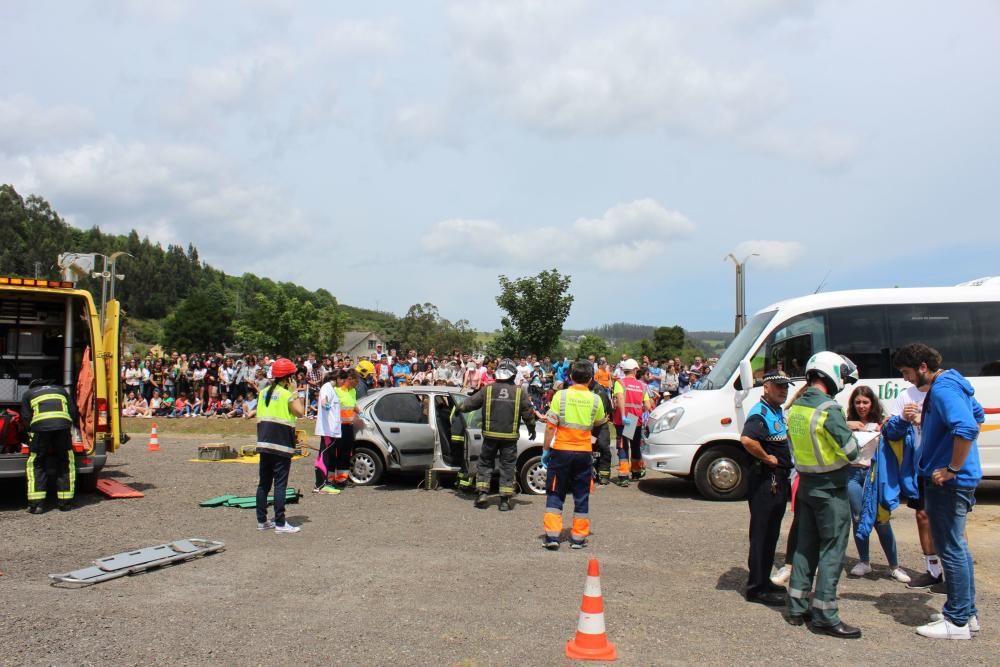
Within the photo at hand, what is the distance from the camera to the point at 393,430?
34.6 feet

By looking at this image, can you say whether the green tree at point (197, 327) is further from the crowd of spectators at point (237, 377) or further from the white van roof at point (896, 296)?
the white van roof at point (896, 296)

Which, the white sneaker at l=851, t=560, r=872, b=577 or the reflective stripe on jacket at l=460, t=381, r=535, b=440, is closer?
the white sneaker at l=851, t=560, r=872, b=577

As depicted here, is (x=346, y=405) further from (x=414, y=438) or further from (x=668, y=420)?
(x=668, y=420)

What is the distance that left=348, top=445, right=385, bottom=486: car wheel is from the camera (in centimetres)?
1069

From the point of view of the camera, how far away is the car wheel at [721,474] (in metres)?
10.1

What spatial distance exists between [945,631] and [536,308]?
26986 millimetres

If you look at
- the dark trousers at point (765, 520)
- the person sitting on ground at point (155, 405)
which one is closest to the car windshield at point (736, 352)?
the dark trousers at point (765, 520)

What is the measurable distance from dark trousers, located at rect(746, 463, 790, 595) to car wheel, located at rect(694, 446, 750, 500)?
14.7ft

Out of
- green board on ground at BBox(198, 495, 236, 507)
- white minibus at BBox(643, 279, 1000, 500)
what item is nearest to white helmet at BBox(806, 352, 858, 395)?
white minibus at BBox(643, 279, 1000, 500)

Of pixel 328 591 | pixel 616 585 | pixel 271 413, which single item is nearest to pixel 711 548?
pixel 616 585

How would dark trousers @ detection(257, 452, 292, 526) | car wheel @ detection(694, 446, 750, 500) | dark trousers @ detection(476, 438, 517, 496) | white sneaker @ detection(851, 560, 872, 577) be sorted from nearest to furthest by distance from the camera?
white sneaker @ detection(851, 560, 872, 577), dark trousers @ detection(257, 452, 292, 526), dark trousers @ detection(476, 438, 517, 496), car wheel @ detection(694, 446, 750, 500)

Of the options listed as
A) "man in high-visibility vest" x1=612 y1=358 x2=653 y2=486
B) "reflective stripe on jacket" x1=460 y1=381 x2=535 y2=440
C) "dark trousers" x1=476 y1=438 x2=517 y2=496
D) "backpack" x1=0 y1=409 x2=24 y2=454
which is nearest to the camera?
"reflective stripe on jacket" x1=460 y1=381 x2=535 y2=440

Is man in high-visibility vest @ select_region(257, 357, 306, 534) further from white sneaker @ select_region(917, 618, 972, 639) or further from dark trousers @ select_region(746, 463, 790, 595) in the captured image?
white sneaker @ select_region(917, 618, 972, 639)

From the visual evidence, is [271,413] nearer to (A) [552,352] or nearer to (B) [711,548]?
(B) [711,548]
